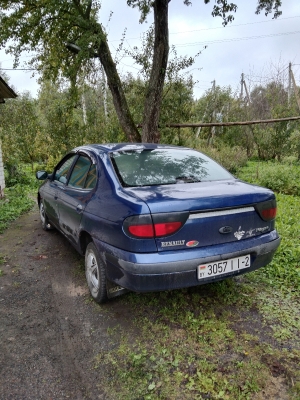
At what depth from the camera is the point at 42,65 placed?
9.84 metres

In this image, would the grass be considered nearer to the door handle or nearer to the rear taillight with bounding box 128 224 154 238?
the door handle

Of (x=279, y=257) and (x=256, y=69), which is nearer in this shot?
(x=279, y=257)

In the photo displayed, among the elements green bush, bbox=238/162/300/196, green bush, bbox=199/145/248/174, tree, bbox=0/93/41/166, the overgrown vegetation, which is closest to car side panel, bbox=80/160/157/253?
the overgrown vegetation

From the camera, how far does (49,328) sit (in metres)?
2.55

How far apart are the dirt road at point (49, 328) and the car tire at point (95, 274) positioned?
0.13 m

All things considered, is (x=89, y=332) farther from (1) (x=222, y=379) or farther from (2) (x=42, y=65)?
(2) (x=42, y=65)

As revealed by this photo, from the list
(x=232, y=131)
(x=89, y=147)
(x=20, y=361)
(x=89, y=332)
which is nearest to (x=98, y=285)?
(x=89, y=332)

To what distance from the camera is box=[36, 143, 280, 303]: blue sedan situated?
85.9 inches

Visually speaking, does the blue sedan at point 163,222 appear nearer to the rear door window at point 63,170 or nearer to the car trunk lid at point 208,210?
the car trunk lid at point 208,210

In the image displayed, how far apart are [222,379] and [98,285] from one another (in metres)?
1.36

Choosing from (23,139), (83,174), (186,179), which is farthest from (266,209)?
(23,139)

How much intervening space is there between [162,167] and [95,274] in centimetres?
129

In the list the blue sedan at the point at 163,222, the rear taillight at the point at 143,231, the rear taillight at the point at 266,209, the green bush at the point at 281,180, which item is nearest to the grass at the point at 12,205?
the blue sedan at the point at 163,222

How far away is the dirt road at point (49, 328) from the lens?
1935 millimetres
